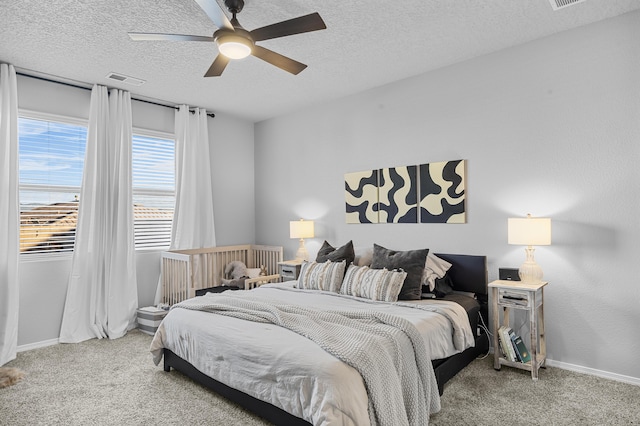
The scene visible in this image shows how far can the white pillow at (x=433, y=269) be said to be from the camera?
3329mm

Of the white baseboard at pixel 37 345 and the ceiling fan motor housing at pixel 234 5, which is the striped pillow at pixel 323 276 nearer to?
the ceiling fan motor housing at pixel 234 5

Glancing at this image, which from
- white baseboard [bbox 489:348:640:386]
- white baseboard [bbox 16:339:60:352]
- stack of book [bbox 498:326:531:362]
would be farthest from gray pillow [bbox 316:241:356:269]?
white baseboard [bbox 16:339:60:352]

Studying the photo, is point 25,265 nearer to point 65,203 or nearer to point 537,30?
point 65,203

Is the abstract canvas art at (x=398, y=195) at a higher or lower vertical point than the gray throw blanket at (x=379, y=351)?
higher

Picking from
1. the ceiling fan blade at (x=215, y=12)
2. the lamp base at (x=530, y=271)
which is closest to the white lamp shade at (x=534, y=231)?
the lamp base at (x=530, y=271)

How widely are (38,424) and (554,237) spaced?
3913 mm

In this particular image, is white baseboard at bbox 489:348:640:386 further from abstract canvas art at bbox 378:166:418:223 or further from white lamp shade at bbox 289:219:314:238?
white lamp shade at bbox 289:219:314:238

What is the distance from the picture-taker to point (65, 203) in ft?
13.4

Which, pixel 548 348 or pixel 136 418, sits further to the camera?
pixel 548 348

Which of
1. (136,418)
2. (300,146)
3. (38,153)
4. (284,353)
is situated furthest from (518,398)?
(38,153)

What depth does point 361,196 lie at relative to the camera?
14.5ft

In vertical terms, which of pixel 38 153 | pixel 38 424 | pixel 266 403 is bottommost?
pixel 38 424

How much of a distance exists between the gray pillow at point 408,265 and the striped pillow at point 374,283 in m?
0.08

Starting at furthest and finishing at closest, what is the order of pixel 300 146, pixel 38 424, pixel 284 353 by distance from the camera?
pixel 300 146, pixel 38 424, pixel 284 353
